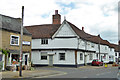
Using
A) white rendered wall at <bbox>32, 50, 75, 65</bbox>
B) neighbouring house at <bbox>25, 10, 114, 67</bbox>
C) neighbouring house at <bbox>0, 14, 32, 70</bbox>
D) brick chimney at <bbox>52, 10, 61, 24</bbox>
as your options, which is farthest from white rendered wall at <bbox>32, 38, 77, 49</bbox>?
neighbouring house at <bbox>0, 14, 32, 70</bbox>

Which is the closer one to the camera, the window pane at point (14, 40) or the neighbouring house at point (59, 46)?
the window pane at point (14, 40)

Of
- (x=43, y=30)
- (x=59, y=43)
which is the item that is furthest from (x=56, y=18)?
(x=59, y=43)

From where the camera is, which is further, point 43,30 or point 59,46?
point 43,30

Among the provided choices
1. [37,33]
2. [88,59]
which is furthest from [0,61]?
[88,59]

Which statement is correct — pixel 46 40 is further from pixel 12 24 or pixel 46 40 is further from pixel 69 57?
pixel 12 24

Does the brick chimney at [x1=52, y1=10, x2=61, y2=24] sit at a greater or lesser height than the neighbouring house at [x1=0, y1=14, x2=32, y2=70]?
greater

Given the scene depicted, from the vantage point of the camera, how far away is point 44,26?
131 feet

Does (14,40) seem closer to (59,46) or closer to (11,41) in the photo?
(11,41)

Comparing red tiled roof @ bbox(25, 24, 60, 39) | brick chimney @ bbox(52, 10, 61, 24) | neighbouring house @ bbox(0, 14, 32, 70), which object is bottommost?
neighbouring house @ bbox(0, 14, 32, 70)

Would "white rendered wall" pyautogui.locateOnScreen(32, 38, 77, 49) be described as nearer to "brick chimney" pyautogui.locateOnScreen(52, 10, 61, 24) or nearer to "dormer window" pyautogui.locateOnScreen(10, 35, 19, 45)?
"brick chimney" pyautogui.locateOnScreen(52, 10, 61, 24)

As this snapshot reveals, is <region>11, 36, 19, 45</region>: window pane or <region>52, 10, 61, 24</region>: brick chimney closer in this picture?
<region>11, 36, 19, 45</region>: window pane

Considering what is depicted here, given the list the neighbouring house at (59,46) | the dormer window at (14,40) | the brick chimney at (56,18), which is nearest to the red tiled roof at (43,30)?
the neighbouring house at (59,46)

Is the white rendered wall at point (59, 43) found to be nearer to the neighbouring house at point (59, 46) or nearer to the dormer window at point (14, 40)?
the neighbouring house at point (59, 46)

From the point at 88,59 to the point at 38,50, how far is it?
12.5 m
